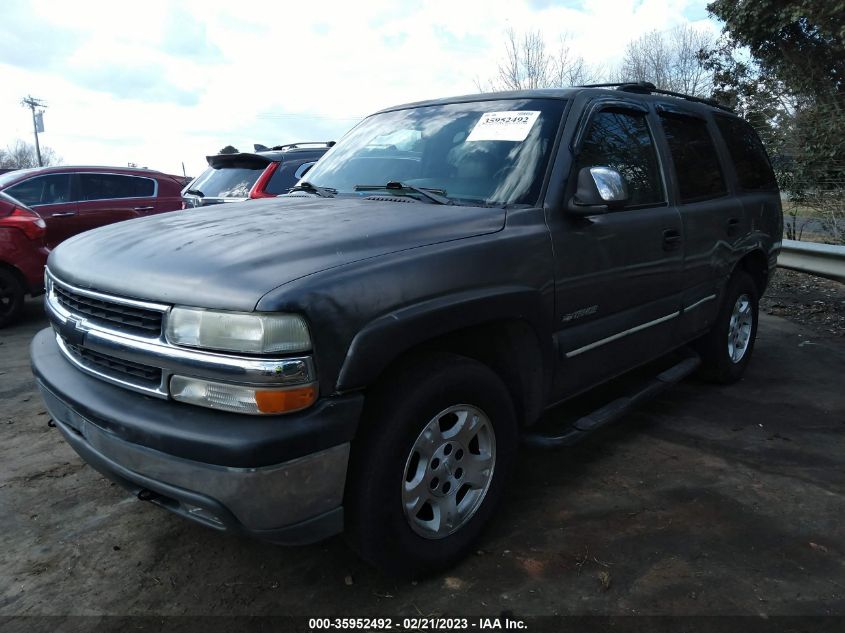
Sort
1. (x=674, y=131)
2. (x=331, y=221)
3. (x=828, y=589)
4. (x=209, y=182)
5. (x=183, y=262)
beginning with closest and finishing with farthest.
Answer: (x=183, y=262) → (x=828, y=589) → (x=331, y=221) → (x=674, y=131) → (x=209, y=182)

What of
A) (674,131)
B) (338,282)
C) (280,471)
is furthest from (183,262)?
(674,131)

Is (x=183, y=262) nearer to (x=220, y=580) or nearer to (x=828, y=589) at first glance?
(x=220, y=580)

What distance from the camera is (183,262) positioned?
2.21 m

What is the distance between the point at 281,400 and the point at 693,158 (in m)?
3.26

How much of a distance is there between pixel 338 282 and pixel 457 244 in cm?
59

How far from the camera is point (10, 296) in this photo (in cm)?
692

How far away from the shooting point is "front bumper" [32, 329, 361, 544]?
76.1 inches

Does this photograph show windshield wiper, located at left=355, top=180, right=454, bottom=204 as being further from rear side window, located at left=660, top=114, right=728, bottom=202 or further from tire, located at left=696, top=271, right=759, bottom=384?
tire, located at left=696, top=271, right=759, bottom=384

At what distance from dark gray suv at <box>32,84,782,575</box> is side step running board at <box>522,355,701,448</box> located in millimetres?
15

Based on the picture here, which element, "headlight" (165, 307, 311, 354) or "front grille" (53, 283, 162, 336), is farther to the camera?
"front grille" (53, 283, 162, 336)

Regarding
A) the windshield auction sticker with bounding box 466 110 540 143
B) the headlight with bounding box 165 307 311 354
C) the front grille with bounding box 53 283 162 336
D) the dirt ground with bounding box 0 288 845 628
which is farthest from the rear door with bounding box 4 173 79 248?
the headlight with bounding box 165 307 311 354

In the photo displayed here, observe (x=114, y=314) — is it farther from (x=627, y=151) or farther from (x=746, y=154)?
(x=746, y=154)

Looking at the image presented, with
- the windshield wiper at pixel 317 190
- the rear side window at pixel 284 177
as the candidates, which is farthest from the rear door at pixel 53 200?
the windshield wiper at pixel 317 190

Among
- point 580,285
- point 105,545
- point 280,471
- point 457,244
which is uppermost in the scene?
point 457,244
